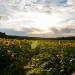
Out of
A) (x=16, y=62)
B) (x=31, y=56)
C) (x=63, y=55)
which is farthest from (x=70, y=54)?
(x=16, y=62)

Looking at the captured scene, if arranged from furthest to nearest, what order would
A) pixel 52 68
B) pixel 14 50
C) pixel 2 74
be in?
1. pixel 14 50
2. pixel 2 74
3. pixel 52 68

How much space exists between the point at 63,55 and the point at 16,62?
75.9 inches

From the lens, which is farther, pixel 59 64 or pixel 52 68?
pixel 59 64

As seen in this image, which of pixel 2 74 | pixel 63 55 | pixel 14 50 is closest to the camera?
pixel 2 74

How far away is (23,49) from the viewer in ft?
47.4

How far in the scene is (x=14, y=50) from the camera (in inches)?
549

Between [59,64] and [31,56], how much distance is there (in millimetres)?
1743

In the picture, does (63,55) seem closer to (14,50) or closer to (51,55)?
(51,55)

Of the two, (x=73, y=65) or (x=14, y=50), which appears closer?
(x=73, y=65)

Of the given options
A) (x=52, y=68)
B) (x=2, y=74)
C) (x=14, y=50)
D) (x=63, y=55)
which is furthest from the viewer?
(x=14, y=50)

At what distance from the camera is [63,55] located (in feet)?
41.9

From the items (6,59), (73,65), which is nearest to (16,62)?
(6,59)

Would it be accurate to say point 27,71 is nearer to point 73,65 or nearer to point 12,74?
point 12,74

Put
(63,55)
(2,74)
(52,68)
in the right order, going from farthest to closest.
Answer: (63,55) → (2,74) → (52,68)
